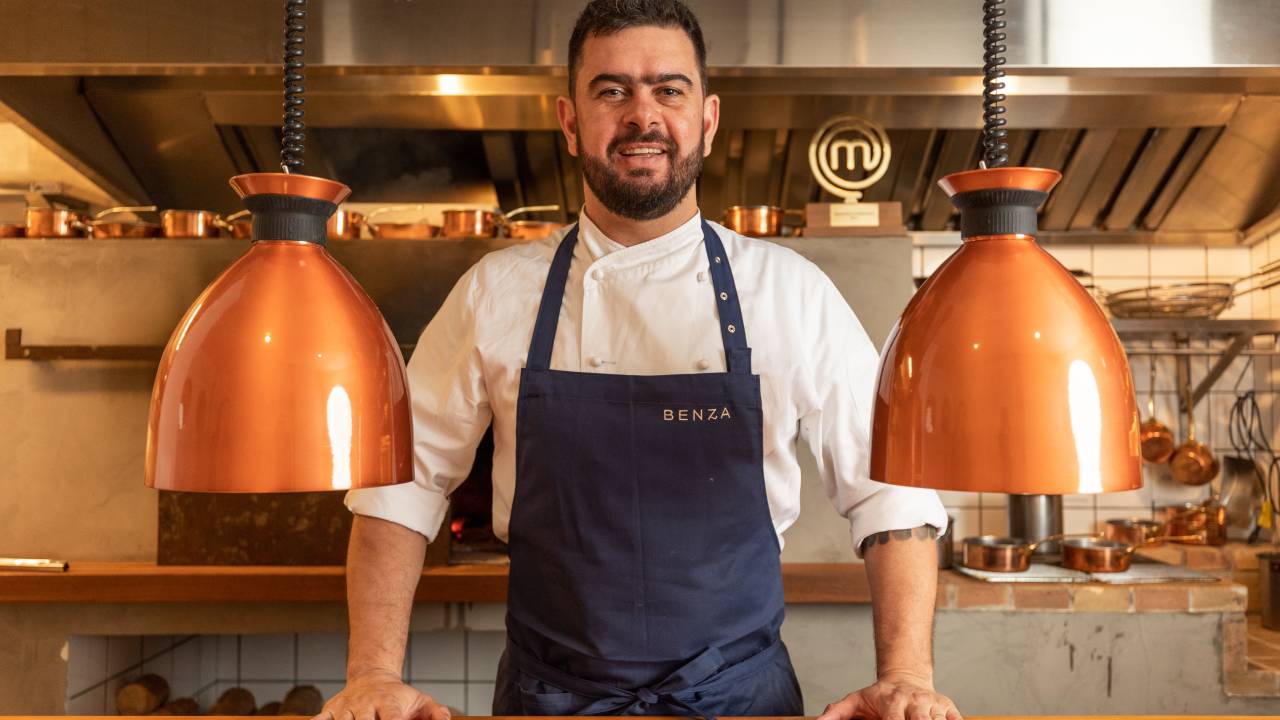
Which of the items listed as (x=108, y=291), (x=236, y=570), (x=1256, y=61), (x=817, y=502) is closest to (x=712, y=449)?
(x=817, y=502)

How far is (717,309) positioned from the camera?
5.77ft

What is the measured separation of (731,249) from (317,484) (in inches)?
48.3

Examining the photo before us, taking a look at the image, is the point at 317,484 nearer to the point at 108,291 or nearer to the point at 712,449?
the point at 712,449

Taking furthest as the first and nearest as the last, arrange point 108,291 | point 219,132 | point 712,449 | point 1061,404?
point 219,132
point 108,291
point 712,449
point 1061,404

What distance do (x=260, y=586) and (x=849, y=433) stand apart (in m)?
1.86

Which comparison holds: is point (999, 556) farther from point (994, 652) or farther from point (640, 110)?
point (640, 110)

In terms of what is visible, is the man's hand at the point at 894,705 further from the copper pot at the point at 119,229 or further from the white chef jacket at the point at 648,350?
the copper pot at the point at 119,229

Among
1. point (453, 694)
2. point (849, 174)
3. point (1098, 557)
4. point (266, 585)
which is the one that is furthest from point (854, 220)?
point (453, 694)

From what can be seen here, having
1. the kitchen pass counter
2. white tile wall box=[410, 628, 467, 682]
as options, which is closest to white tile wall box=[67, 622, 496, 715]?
white tile wall box=[410, 628, 467, 682]

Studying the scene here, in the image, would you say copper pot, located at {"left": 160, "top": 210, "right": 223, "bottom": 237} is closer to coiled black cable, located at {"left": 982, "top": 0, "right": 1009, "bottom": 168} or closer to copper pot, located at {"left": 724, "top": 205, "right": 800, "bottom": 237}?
copper pot, located at {"left": 724, "top": 205, "right": 800, "bottom": 237}

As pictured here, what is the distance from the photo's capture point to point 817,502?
9.39ft

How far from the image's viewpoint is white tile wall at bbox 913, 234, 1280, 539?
4.03 m

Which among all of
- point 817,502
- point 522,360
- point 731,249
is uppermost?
point 731,249

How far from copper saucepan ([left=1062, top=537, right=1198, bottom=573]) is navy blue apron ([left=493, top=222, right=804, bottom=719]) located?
5.42 feet
